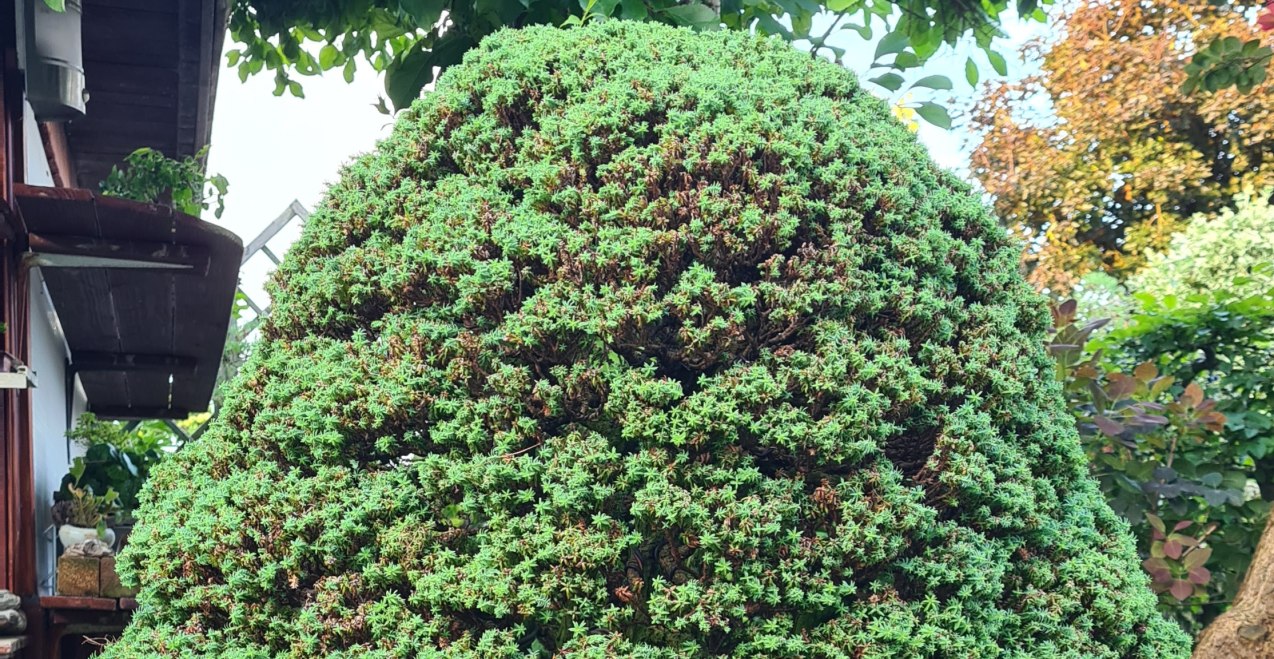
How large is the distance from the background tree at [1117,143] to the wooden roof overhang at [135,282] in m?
13.9

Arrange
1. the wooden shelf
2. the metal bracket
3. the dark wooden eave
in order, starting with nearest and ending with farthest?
the metal bracket < the wooden shelf < the dark wooden eave

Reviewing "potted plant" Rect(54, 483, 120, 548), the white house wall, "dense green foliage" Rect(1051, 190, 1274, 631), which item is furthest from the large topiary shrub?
the white house wall

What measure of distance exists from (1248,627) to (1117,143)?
16565mm

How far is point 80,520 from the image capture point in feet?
18.4

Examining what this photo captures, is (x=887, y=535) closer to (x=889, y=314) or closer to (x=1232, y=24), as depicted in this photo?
(x=889, y=314)

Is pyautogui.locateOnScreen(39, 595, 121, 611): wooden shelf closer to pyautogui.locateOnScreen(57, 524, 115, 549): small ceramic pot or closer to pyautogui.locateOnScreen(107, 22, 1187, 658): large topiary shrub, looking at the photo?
pyautogui.locateOnScreen(57, 524, 115, 549): small ceramic pot

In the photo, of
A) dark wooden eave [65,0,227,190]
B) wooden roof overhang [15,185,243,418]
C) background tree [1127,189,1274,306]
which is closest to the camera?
wooden roof overhang [15,185,243,418]

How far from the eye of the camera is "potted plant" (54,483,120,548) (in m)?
5.44

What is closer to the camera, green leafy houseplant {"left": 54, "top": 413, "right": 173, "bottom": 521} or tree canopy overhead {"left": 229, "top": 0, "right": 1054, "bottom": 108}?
tree canopy overhead {"left": 229, "top": 0, "right": 1054, "bottom": 108}

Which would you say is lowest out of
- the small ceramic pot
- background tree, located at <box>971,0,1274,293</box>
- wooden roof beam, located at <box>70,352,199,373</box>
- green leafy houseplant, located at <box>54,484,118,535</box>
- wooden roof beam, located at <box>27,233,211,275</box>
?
the small ceramic pot

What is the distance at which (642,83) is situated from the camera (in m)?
2.89

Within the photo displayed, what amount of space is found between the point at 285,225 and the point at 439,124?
34.4 feet

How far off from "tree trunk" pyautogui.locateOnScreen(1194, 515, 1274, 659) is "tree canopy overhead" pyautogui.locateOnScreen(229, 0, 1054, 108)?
245cm

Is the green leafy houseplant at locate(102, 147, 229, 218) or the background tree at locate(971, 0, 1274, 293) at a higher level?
the background tree at locate(971, 0, 1274, 293)
